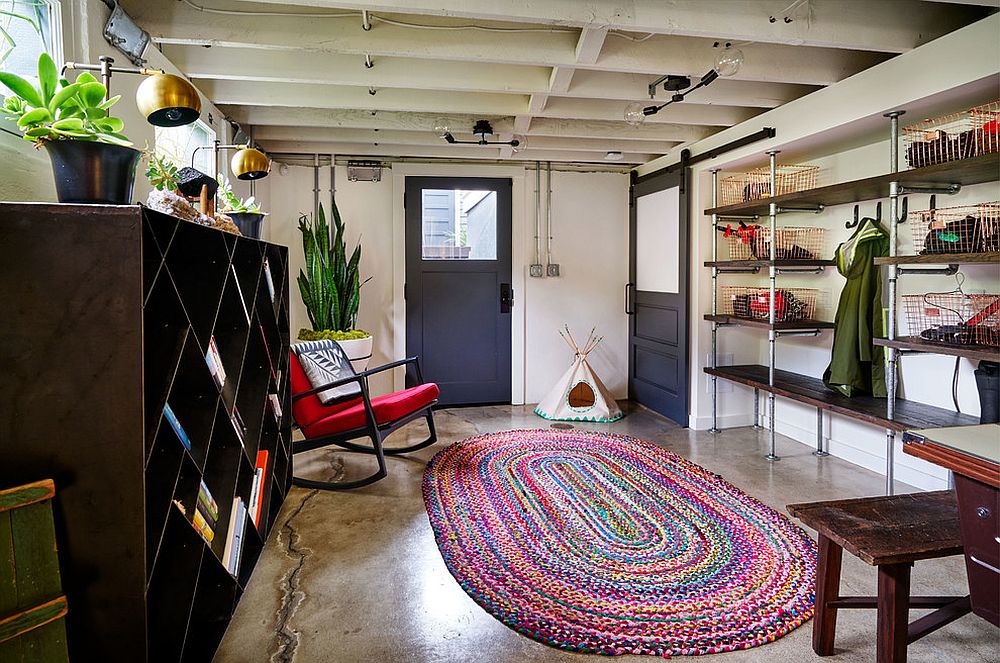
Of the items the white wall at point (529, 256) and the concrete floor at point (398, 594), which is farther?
the white wall at point (529, 256)

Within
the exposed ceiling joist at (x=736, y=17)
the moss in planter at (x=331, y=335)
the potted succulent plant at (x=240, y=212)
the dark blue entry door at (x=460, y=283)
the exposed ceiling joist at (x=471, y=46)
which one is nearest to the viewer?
the exposed ceiling joist at (x=736, y=17)

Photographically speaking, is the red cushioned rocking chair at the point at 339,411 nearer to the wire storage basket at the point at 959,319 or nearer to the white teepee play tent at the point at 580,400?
the white teepee play tent at the point at 580,400

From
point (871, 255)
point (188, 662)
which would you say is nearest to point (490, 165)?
point (871, 255)

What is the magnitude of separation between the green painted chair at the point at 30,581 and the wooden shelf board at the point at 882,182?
3.36m

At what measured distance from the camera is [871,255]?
3492 mm

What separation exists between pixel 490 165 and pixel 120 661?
4.70 meters

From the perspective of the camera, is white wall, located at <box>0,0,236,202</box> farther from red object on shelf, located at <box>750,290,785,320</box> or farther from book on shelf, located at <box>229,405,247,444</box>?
red object on shelf, located at <box>750,290,785,320</box>

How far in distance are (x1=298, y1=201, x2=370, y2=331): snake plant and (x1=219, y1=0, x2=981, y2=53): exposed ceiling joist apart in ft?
8.35

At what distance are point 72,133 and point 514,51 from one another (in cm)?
203

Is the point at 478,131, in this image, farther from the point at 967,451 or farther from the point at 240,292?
the point at 967,451

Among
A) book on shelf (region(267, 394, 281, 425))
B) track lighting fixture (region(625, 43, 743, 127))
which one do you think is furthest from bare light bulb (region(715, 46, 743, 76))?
book on shelf (region(267, 394, 281, 425))

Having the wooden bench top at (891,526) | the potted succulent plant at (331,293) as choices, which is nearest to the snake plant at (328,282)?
the potted succulent plant at (331,293)

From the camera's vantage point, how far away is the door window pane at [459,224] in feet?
17.7

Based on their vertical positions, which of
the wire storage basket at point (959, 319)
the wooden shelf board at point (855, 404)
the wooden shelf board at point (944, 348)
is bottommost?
the wooden shelf board at point (855, 404)
